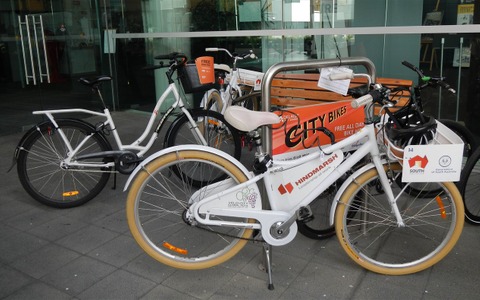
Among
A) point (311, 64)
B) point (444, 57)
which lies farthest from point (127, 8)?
point (311, 64)

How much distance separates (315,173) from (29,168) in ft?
9.10

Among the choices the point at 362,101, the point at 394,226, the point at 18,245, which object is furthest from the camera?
the point at 18,245

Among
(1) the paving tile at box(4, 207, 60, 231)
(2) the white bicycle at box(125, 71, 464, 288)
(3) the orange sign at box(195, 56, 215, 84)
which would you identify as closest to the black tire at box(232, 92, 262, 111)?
(3) the orange sign at box(195, 56, 215, 84)

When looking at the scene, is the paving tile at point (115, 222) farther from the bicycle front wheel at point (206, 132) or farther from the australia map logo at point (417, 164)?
the australia map logo at point (417, 164)

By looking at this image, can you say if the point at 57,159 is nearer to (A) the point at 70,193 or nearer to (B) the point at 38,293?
(A) the point at 70,193

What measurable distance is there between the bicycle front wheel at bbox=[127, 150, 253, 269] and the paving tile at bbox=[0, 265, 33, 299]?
2.64 ft

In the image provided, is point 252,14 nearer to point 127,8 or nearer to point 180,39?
point 180,39

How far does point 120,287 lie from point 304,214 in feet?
4.08

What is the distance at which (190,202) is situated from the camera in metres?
2.95

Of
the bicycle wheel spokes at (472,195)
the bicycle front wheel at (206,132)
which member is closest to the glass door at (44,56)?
the bicycle front wheel at (206,132)

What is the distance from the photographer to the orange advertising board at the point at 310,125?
9.47 ft

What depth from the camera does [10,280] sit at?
3.04 metres

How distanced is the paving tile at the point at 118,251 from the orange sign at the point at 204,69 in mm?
1600

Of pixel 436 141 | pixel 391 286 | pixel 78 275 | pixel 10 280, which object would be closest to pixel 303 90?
pixel 436 141
